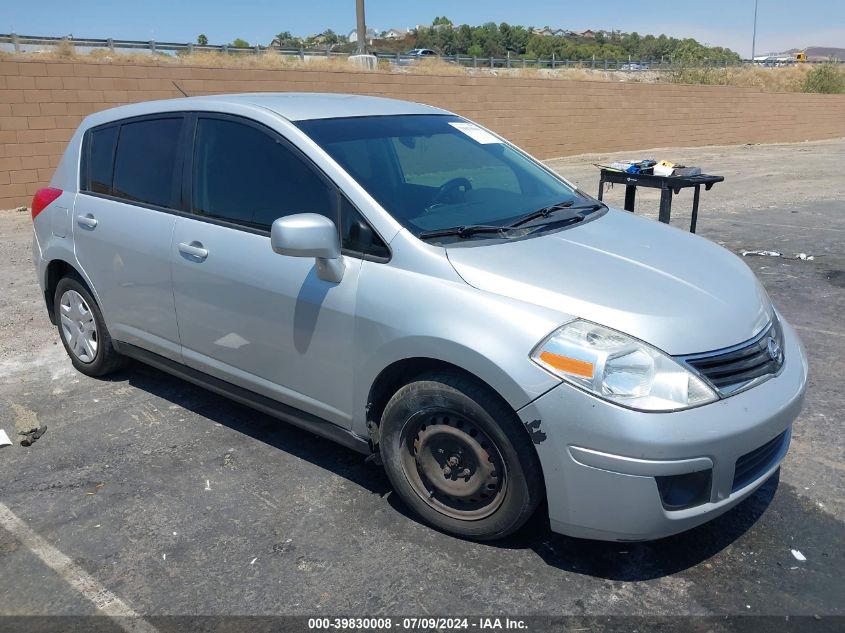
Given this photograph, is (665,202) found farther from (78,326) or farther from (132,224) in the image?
(78,326)

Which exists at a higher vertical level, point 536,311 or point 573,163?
point 536,311

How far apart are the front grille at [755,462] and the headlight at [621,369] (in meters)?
0.32

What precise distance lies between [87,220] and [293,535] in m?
2.46

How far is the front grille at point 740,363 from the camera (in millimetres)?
2742

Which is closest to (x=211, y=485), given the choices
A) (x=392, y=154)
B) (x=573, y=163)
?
(x=392, y=154)

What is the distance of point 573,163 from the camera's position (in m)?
21.1

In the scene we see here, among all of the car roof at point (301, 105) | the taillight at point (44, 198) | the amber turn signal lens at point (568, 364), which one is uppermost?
the car roof at point (301, 105)

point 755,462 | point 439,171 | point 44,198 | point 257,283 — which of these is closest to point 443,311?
point 257,283

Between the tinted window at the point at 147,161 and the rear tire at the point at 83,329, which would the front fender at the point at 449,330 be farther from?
the rear tire at the point at 83,329

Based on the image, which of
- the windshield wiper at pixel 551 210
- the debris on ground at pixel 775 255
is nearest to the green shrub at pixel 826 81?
the debris on ground at pixel 775 255

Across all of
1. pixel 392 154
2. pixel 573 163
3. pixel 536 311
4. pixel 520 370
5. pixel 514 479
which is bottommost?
pixel 573 163

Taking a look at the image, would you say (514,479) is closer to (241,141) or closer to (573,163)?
(241,141)

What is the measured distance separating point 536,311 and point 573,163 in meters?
19.1

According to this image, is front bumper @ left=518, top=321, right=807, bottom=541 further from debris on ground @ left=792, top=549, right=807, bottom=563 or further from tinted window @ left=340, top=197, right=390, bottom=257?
tinted window @ left=340, top=197, right=390, bottom=257
